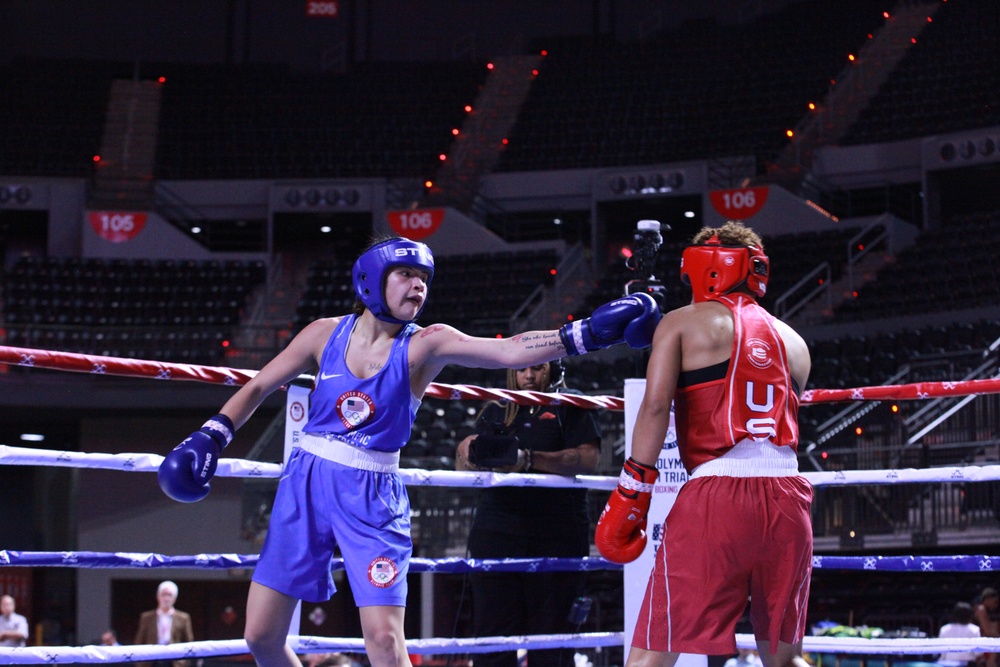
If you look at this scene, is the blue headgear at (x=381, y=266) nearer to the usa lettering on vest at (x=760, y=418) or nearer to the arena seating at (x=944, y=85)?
the usa lettering on vest at (x=760, y=418)

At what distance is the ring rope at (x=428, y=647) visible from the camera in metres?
2.60

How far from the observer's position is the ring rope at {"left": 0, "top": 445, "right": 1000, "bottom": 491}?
8.66 feet

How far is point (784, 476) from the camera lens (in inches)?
95.5

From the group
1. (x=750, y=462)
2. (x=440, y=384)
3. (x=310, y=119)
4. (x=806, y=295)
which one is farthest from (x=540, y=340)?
(x=310, y=119)

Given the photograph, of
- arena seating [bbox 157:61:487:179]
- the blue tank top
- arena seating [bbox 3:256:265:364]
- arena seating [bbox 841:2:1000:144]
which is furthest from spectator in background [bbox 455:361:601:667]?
arena seating [bbox 157:61:487:179]

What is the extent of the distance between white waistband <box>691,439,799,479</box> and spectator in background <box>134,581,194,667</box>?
253 inches

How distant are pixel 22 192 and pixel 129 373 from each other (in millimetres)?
15296

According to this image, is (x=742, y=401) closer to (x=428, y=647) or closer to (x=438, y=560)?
(x=438, y=560)

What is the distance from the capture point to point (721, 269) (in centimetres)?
259

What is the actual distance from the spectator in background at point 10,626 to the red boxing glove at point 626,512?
7.16m

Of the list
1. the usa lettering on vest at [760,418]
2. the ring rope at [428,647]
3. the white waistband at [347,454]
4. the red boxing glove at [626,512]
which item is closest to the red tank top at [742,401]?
the usa lettering on vest at [760,418]

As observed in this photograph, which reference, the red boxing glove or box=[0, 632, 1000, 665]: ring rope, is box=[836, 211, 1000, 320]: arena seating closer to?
box=[0, 632, 1000, 665]: ring rope

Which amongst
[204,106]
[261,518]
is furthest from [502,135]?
[261,518]

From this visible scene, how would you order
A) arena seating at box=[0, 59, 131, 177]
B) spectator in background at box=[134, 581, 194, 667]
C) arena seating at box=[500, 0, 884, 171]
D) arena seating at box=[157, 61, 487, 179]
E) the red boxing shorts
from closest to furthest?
the red boxing shorts, spectator in background at box=[134, 581, 194, 667], arena seating at box=[500, 0, 884, 171], arena seating at box=[0, 59, 131, 177], arena seating at box=[157, 61, 487, 179]
